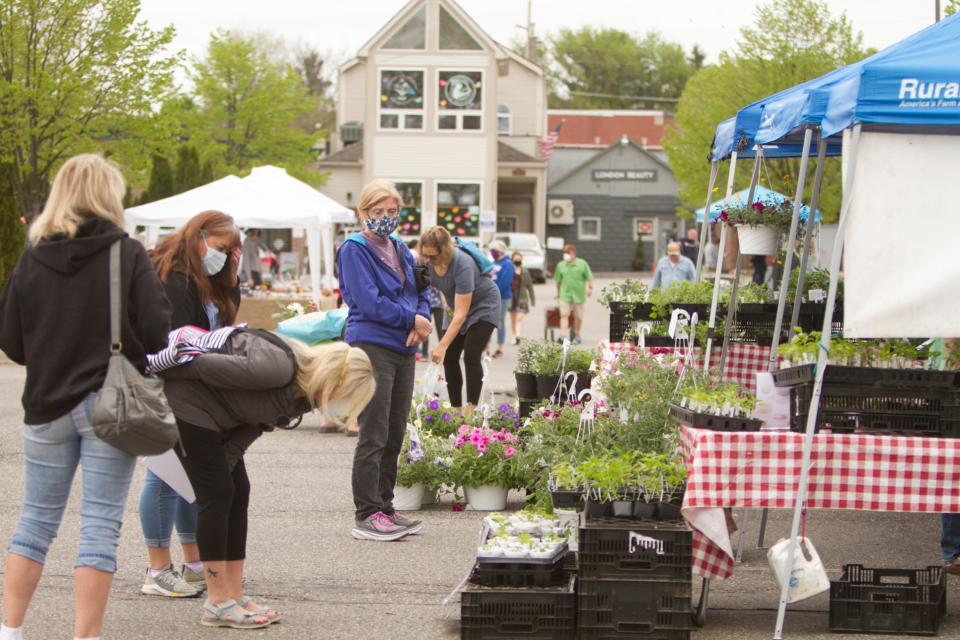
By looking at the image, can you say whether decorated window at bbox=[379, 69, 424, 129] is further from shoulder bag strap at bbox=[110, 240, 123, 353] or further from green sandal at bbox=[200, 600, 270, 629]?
shoulder bag strap at bbox=[110, 240, 123, 353]

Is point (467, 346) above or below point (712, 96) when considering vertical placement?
below

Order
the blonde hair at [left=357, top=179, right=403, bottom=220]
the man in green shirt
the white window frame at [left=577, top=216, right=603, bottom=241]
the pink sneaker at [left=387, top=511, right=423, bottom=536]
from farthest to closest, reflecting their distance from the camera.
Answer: the white window frame at [left=577, top=216, right=603, bottom=241] < the man in green shirt < the pink sneaker at [left=387, top=511, right=423, bottom=536] < the blonde hair at [left=357, top=179, right=403, bottom=220]

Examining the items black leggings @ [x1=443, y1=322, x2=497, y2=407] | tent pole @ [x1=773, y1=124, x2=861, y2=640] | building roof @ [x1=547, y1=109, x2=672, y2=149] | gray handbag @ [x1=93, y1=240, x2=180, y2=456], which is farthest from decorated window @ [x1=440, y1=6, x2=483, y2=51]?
gray handbag @ [x1=93, y1=240, x2=180, y2=456]

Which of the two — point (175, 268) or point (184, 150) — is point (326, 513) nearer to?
point (175, 268)

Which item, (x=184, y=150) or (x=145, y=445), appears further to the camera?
(x=184, y=150)

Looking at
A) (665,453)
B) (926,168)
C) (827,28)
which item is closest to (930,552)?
(665,453)

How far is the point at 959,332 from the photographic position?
577 cm

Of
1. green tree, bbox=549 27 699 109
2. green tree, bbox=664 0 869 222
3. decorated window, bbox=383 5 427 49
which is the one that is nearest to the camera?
green tree, bbox=664 0 869 222

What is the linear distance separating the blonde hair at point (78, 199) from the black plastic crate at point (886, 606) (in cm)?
338

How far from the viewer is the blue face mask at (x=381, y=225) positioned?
283 inches

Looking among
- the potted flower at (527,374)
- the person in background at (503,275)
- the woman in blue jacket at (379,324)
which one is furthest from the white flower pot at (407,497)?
the person in background at (503,275)

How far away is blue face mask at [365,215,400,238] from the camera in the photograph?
7.20 metres

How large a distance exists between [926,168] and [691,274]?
47.7 feet

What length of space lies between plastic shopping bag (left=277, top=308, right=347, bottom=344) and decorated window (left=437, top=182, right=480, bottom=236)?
36.7 meters
